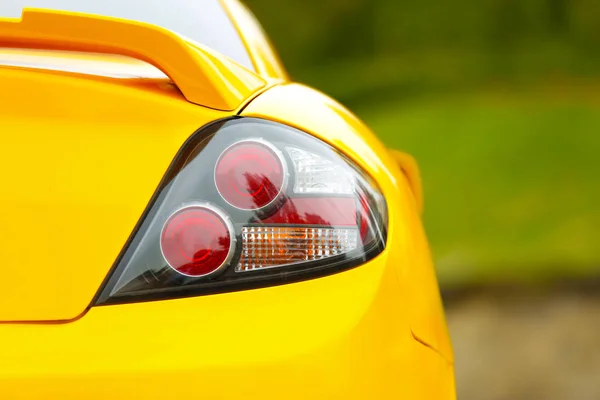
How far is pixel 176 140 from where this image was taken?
4.92 feet

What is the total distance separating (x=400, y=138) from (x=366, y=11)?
426 cm

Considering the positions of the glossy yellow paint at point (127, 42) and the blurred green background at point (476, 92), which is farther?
the blurred green background at point (476, 92)

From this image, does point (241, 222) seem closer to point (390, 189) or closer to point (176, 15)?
point (390, 189)

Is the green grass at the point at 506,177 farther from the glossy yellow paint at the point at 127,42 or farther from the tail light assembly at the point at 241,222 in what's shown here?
the glossy yellow paint at the point at 127,42

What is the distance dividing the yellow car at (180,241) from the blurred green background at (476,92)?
638cm

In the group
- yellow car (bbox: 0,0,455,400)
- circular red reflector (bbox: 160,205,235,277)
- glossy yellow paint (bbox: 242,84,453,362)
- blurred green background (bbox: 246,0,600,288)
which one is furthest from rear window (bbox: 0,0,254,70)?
blurred green background (bbox: 246,0,600,288)

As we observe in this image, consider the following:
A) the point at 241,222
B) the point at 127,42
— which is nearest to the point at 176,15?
the point at 127,42

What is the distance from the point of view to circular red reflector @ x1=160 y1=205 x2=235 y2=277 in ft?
4.93

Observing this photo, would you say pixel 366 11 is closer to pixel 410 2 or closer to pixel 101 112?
pixel 410 2

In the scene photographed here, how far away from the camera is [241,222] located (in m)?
1.53

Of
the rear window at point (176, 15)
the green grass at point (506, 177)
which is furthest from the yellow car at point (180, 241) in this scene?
the green grass at point (506, 177)

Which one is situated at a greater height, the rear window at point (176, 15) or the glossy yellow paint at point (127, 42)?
the rear window at point (176, 15)

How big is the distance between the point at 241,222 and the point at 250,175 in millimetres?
80

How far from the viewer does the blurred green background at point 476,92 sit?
9.24m
